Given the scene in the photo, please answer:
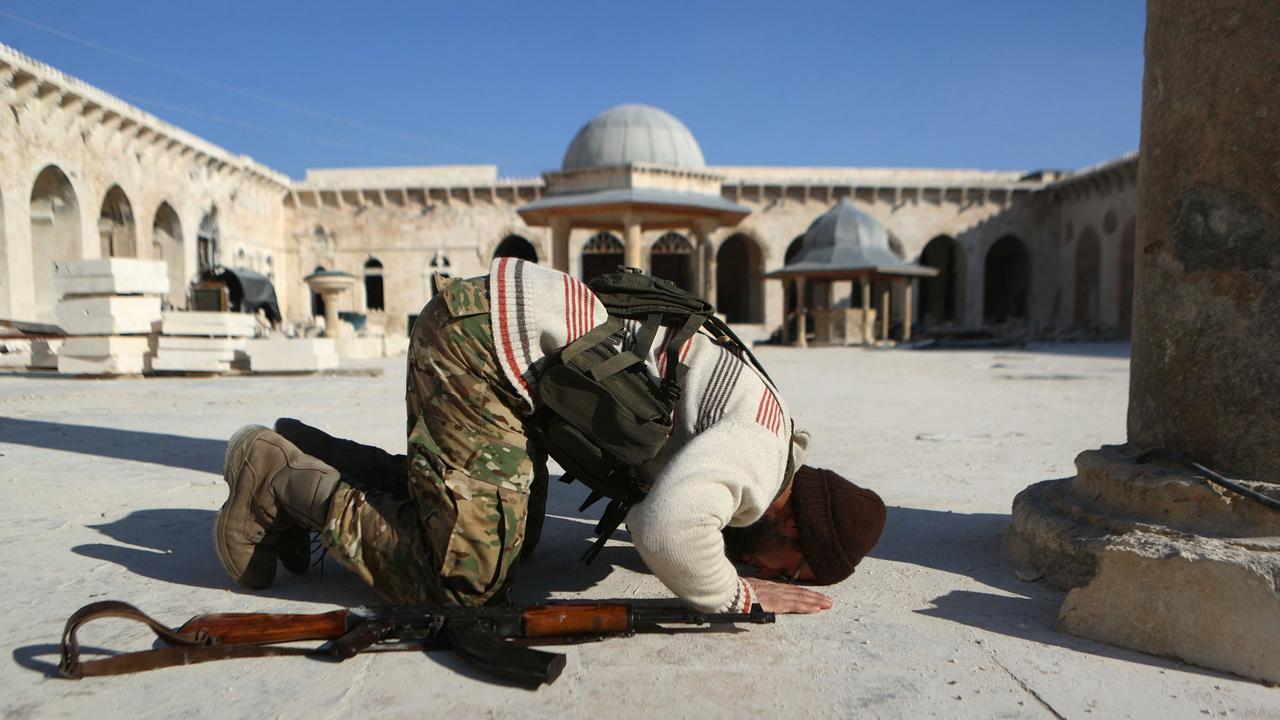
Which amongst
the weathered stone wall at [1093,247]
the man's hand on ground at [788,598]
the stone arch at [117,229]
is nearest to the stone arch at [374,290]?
the stone arch at [117,229]

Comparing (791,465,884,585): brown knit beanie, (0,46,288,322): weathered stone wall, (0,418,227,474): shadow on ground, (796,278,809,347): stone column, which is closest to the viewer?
(791,465,884,585): brown knit beanie

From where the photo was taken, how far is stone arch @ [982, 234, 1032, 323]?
2789 cm

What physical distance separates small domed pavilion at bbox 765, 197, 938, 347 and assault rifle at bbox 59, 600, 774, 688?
18376 mm

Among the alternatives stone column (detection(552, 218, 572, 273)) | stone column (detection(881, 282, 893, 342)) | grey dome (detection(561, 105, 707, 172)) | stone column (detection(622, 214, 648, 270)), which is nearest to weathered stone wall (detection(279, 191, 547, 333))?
grey dome (detection(561, 105, 707, 172))

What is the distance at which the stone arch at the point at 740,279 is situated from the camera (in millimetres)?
26859

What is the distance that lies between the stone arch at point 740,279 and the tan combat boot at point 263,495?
2500cm

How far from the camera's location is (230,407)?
20.9 ft

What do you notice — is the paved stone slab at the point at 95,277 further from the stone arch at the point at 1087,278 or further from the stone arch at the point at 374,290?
the stone arch at the point at 1087,278

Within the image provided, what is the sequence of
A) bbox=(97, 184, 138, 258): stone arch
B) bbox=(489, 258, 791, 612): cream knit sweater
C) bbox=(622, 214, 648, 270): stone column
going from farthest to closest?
1. bbox=(97, 184, 138, 258): stone arch
2. bbox=(622, 214, 648, 270): stone column
3. bbox=(489, 258, 791, 612): cream knit sweater

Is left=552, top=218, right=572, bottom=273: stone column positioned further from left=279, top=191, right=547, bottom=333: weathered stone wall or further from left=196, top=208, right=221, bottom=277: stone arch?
left=196, top=208, right=221, bottom=277: stone arch

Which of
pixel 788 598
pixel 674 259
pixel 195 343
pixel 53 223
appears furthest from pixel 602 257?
pixel 788 598

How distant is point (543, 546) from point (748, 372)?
3.77 feet

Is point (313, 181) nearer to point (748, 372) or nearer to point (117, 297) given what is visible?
point (117, 297)

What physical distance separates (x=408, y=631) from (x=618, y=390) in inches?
29.7
